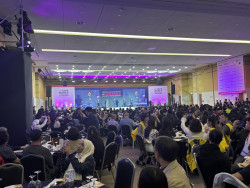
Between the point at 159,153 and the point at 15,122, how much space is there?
4228 millimetres

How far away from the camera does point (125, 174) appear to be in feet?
8.46

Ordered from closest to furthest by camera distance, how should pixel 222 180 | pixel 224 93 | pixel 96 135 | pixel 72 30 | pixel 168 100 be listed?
pixel 222 180 < pixel 96 135 < pixel 72 30 < pixel 224 93 < pixel 168 100

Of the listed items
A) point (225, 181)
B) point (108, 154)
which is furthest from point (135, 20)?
point (225, 181)

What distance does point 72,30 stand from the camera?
8352mm

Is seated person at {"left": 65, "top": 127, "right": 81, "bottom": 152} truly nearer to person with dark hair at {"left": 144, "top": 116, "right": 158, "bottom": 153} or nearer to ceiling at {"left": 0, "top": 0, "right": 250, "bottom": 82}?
person with dark hair at {"left": 144, "top": 116, "right": 158, "bottom": 153}

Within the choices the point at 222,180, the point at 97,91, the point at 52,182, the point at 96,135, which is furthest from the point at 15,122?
the point at 97,91

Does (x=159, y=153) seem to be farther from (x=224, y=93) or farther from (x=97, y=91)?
(x=97, y=91)

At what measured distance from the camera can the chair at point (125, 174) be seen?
2.49 meters

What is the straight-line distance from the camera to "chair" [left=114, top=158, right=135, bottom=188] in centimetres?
249

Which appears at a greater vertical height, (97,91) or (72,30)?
(72,30)

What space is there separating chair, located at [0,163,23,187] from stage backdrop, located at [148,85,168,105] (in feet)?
77.0

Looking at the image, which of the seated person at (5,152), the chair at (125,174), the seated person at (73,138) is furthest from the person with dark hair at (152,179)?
the seated person at (5,152)

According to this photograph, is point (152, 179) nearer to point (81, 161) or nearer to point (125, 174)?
point (125, 174)

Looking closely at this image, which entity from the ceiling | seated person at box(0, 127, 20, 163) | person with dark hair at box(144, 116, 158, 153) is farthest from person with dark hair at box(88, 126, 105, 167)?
the ceiling
